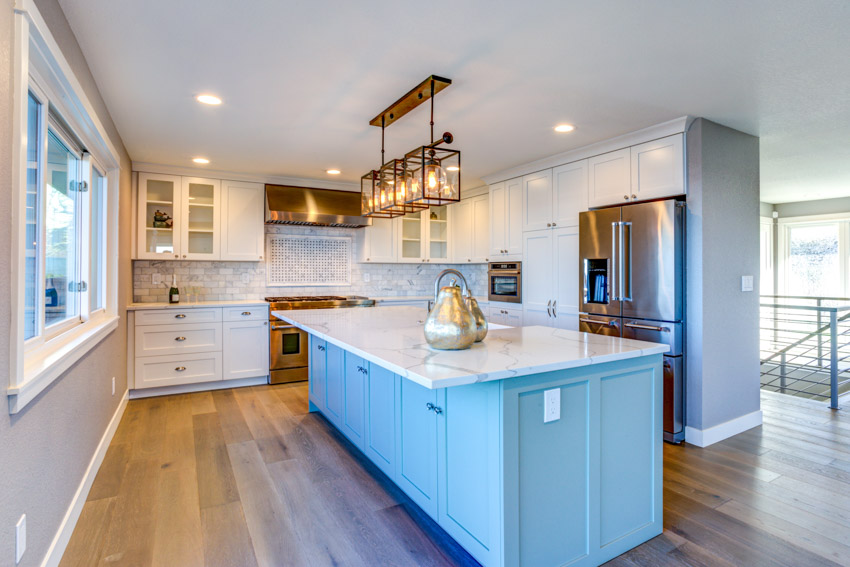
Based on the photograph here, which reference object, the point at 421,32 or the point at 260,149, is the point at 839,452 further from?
the point at 260,149

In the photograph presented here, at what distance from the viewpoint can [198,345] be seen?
15.0 ft

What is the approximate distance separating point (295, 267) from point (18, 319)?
416 centimetres

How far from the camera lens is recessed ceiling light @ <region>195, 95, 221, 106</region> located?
9.29 ft

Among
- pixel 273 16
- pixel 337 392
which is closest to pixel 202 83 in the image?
pixel 273 16

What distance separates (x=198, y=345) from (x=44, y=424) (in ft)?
9.67

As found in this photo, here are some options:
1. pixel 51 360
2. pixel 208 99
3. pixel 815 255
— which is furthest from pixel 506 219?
pixel 815 255

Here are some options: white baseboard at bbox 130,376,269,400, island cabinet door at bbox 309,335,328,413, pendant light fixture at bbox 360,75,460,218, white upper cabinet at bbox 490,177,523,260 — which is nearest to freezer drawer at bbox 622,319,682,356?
white upper cabinet at bbox 490,177,523,260

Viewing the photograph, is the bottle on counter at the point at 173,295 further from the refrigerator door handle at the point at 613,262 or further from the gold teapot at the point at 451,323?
the refrigerator door handle at the point at 613,262

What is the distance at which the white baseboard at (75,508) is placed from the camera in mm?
1797

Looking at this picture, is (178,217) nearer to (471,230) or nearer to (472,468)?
(471,230)

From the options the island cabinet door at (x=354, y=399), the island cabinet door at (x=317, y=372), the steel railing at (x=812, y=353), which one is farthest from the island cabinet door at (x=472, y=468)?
the steel railing at (x=812, y=353)

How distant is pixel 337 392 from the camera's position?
10.7ft

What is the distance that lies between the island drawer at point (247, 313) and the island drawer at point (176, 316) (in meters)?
0.10

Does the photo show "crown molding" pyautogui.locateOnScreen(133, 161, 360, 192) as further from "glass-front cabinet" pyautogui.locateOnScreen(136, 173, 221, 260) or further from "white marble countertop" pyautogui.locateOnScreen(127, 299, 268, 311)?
"white marble countertop" pyautogui.locateOnScreen(127, 299, 268, 311)
